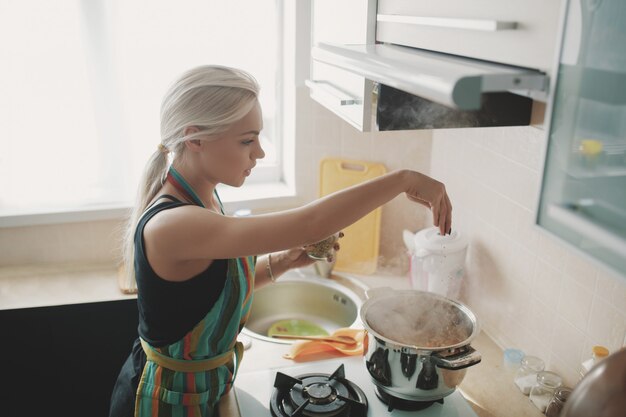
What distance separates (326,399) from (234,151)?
0.57 m

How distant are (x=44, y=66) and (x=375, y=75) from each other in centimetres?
Answer: 142

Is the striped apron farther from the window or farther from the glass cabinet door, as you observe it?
the window

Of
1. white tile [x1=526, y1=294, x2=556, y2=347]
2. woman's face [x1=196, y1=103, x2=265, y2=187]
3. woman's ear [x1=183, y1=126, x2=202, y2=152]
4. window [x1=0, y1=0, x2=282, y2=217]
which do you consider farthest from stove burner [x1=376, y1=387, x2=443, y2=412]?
window [x1=0, y1=0, x2=282, y2=217]

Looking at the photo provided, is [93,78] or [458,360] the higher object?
[93,78]

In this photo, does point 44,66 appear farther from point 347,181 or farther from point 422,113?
point 422,113

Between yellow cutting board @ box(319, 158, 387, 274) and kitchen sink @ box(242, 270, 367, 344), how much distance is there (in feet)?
0.23

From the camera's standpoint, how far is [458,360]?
1196 mm

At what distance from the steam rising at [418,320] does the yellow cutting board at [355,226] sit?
0.68m

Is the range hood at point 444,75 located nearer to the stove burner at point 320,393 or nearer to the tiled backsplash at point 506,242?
the tiled backsplash at point 506,242

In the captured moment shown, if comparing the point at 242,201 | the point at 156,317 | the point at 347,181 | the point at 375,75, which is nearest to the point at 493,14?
the point at 375,75

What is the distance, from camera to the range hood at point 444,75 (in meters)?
0.77

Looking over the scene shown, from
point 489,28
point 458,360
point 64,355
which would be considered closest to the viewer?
point 489,28

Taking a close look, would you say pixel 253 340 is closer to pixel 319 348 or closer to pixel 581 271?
pixel 319 348

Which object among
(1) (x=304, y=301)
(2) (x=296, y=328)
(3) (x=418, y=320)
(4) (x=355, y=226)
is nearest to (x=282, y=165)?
(4) (x=355, y=226)
